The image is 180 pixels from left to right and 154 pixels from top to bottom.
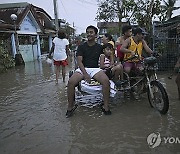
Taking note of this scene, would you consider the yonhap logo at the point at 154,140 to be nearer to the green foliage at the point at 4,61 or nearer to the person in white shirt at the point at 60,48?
the person in white shirt at the point at 60,48

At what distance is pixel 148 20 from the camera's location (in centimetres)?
1278

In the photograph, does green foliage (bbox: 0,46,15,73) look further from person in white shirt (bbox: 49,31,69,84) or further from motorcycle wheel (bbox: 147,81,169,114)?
motorcycle wheel (bbox: 147,81,169,114)

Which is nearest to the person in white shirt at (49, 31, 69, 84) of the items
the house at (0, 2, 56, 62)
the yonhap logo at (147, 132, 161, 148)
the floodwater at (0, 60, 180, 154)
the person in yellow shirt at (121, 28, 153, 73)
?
the floodwater at (0, 60, 180, 154)

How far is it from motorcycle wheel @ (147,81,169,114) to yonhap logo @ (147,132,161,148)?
2.65ft

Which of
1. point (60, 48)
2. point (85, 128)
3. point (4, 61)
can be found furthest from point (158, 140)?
point (4, 61)

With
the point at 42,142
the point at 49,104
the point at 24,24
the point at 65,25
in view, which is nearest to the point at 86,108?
the point at 49,104

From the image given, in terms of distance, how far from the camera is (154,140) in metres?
3.20

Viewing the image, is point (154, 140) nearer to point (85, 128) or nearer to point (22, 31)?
point (85, 128)

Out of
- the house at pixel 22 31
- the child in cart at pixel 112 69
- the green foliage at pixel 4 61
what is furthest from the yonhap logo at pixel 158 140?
the house at pixel 22 31

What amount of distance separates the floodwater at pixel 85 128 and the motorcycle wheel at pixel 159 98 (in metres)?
0.10

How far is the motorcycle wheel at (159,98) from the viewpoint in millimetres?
4078

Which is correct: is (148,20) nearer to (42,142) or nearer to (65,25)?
(42,142)

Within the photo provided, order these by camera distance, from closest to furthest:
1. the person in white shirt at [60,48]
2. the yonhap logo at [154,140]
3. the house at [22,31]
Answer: the yonhap logo at [154,140] < the person in white shirt at [60,48] < the house at [22,31]

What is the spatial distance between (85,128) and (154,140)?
3.51 feet
